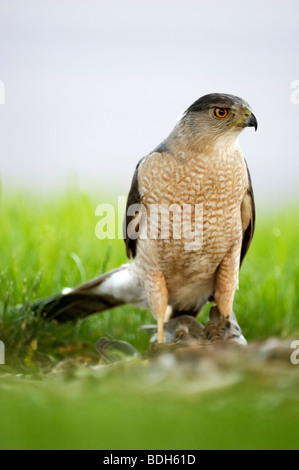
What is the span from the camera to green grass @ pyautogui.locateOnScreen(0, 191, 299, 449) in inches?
54.1

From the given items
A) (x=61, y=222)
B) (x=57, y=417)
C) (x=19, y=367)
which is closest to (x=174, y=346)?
(x=19, y=367)

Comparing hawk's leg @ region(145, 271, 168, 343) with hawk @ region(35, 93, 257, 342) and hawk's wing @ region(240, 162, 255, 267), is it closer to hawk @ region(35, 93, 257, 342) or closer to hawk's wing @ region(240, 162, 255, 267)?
hawk @ region(35, 93, 257, 342)

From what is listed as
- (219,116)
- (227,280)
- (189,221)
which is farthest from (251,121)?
(227,280)

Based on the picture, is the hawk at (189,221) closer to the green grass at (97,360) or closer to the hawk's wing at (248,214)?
the hawk's wing at (248,214)

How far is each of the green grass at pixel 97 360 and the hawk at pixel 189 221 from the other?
141 mm

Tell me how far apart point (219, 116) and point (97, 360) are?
1036mm

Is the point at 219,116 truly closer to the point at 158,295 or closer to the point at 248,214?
the point at 248,214

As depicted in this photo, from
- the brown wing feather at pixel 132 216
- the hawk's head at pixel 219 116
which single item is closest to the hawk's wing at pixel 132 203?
the brown wing feather at pixel 132 216

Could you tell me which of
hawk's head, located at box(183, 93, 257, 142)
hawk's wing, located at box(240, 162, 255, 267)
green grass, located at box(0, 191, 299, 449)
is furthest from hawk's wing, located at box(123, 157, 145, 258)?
hawk's wing, located at box(240, 162, 255, 267)

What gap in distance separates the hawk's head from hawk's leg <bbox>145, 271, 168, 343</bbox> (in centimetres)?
58

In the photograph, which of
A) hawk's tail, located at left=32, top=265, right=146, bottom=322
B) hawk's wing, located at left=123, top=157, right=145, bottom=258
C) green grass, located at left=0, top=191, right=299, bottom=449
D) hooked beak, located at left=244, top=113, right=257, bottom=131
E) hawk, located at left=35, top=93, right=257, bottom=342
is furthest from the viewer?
hawk's tail, located at left=32, top=265, right=146, bottom=322

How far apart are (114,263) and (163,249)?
2.46 feet

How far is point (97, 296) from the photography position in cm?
258

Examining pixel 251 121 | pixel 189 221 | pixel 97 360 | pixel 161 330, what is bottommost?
pixel 97 360
